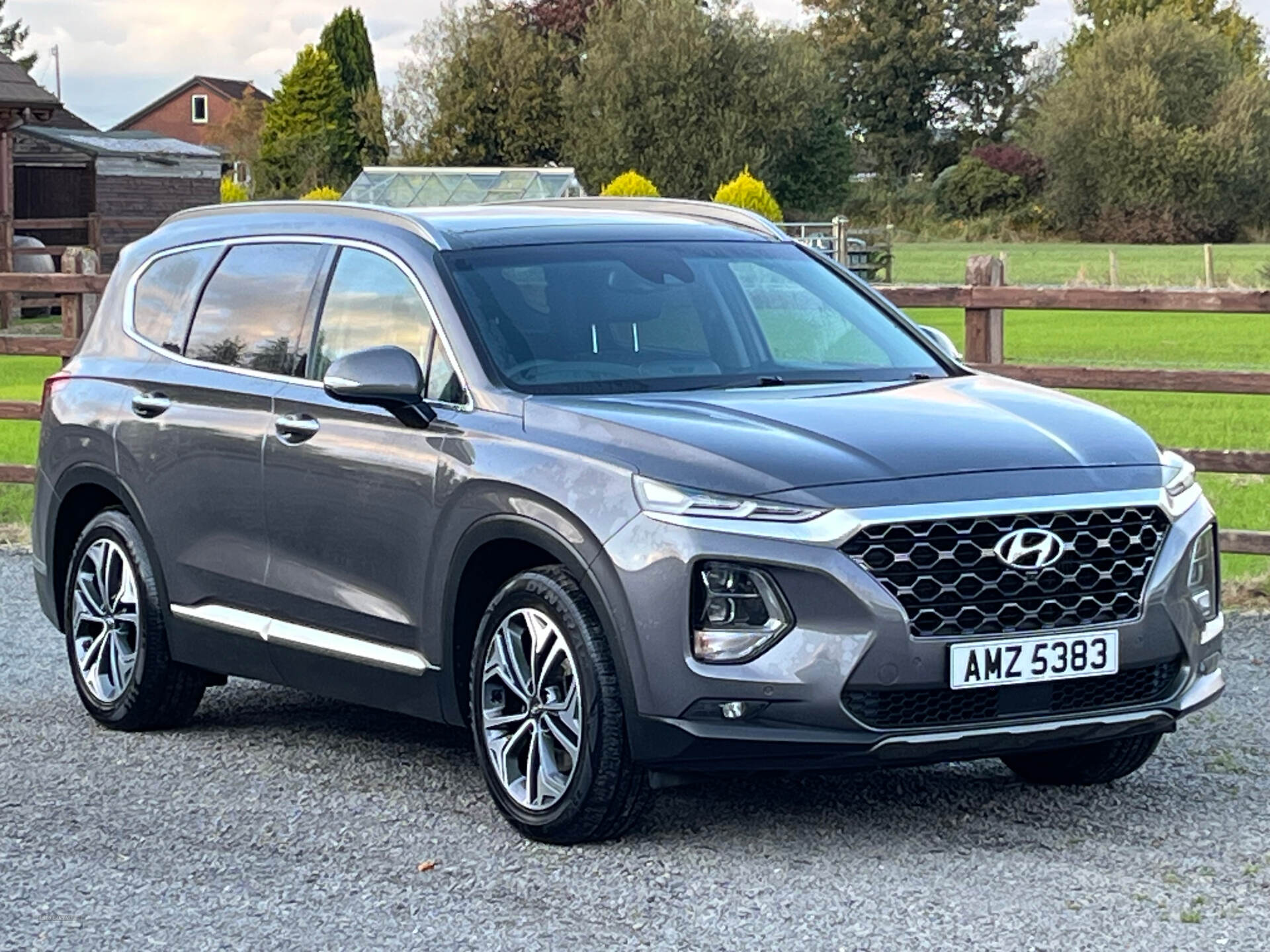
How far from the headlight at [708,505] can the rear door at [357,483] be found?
33.8 inches

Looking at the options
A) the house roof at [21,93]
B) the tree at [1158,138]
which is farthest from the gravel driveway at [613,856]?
the tree at [1158,138]

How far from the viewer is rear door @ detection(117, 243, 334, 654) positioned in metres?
7.05

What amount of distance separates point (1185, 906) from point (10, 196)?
3517 cm

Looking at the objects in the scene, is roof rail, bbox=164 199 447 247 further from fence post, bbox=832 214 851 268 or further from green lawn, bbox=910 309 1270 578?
fence post, bbox=832 214 851 268

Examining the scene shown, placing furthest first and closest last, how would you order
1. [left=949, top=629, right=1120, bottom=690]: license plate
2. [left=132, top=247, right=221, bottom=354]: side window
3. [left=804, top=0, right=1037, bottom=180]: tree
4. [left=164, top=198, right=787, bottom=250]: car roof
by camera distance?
[left=804, top=0, right=1037, bottom=180]: tree < [left=132, top=247, right=221, bottom=354]: side window < [left=164, top=198, right=787, bottom=250]: car roof < [left=949, top=629, right=1120, bottom=690]: license plate

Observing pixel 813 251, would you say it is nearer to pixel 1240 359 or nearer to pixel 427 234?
pixel 427 234

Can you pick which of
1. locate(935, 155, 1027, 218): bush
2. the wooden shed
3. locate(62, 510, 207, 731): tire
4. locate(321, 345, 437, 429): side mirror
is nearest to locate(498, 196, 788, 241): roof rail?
locate(321, 345, 437, 429): side mirror

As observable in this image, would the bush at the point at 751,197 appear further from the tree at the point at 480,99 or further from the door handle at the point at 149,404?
the door handle at the point at 149,404

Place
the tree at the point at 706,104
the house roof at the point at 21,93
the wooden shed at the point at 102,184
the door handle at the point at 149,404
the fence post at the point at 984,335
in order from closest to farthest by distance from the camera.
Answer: the door handle at the point at 149,404
the fence post at the point at 984,335
the house roof at the point at 21,93
the wooden shed at the point at 102,184
the tree at the point at 706,104

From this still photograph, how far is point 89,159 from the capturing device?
43438 mm

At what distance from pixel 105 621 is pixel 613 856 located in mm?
2698

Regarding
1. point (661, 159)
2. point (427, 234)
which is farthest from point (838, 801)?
point (661, 159)

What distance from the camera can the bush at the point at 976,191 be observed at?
90.8m

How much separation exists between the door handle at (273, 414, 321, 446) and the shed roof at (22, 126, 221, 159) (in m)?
37.3
